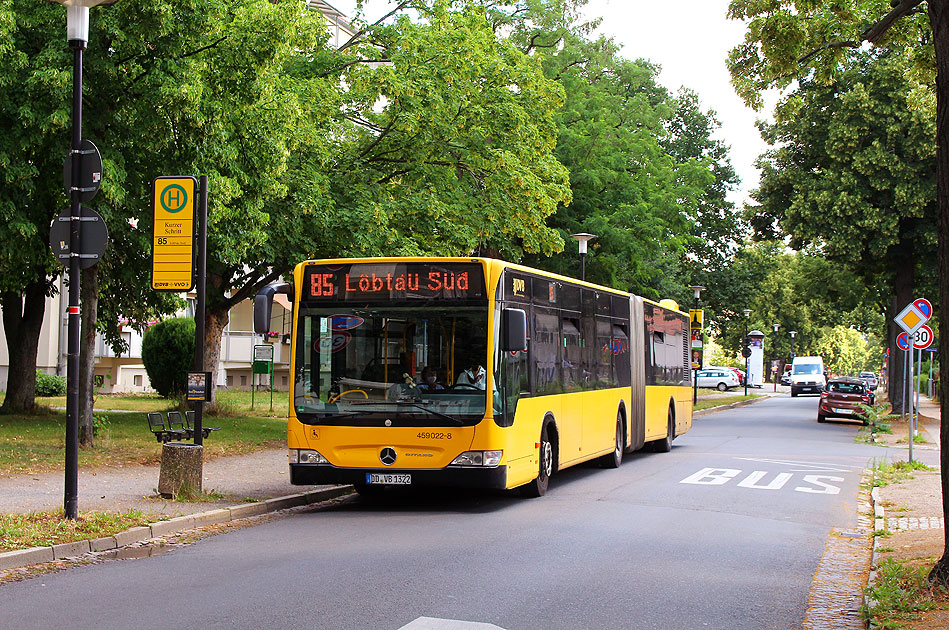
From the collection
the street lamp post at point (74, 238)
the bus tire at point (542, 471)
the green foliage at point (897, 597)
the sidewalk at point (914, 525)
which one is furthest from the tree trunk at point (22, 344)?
the green foliage at point (897, 597)

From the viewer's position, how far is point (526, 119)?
25.5 metres

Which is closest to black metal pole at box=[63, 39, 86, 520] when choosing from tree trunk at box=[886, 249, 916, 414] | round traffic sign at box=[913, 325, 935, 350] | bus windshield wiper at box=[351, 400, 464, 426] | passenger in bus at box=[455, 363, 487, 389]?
bus windshield wiper at box=[351, 400, 464, 426]

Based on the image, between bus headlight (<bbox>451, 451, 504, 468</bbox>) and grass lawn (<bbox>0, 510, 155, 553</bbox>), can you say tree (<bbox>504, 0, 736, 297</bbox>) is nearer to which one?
bus headlight (<bbox>451, 451, 504, 468</bbox>)

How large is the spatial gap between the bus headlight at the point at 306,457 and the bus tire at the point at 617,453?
7.37 metres

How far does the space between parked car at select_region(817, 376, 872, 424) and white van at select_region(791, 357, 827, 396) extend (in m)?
35.0

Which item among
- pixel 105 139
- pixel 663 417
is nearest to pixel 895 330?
pixel 663 417

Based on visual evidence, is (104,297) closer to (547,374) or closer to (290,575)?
(547,374)

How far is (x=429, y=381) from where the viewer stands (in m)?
12.6

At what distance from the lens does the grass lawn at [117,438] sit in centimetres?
1591

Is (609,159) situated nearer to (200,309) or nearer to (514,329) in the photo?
(514,329)

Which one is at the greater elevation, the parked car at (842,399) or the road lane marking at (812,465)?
the parked car at (842,399)

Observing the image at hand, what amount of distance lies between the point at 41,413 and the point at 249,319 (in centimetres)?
2659

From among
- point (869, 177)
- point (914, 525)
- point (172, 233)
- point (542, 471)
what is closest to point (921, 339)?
point (914, 525)

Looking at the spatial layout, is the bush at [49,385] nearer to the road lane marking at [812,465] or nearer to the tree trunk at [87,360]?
the tree trunk at [87,360]
